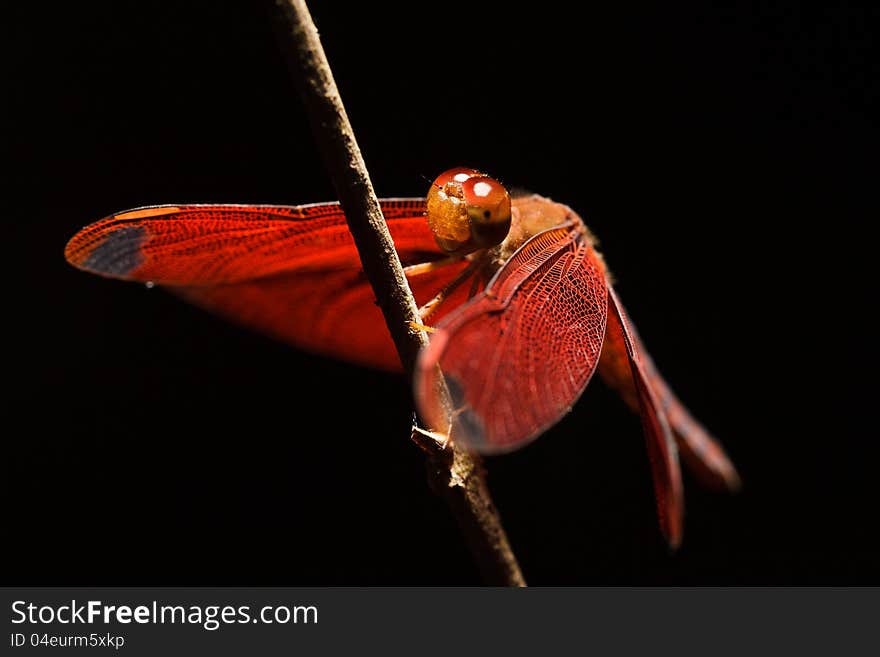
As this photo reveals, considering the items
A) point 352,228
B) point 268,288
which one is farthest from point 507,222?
point 268,288

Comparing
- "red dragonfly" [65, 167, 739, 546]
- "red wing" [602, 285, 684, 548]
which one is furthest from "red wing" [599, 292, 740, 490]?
"red wing" [602, 285, 684, 548]

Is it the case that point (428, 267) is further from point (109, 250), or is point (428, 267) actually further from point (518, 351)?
point (109, 250)

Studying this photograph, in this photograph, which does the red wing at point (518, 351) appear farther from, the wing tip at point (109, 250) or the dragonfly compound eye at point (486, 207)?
the wing tip at point (109, 250)

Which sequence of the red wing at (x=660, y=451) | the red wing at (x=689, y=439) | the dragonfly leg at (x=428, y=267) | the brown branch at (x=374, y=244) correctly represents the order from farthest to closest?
the red wing at (x=689, y=439), the dragonfly leg at (x=428, y=267), the red wing at (x=660, y=451), the brown branch at (x=374, y=244)

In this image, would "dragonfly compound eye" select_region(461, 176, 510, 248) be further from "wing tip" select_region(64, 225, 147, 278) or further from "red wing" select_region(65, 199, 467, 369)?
"wing tip" select_region(64, 225, 147, 278)

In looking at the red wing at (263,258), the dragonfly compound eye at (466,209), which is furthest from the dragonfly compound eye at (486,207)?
the red wing at (263,258)

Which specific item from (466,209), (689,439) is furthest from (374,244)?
(689,439)
